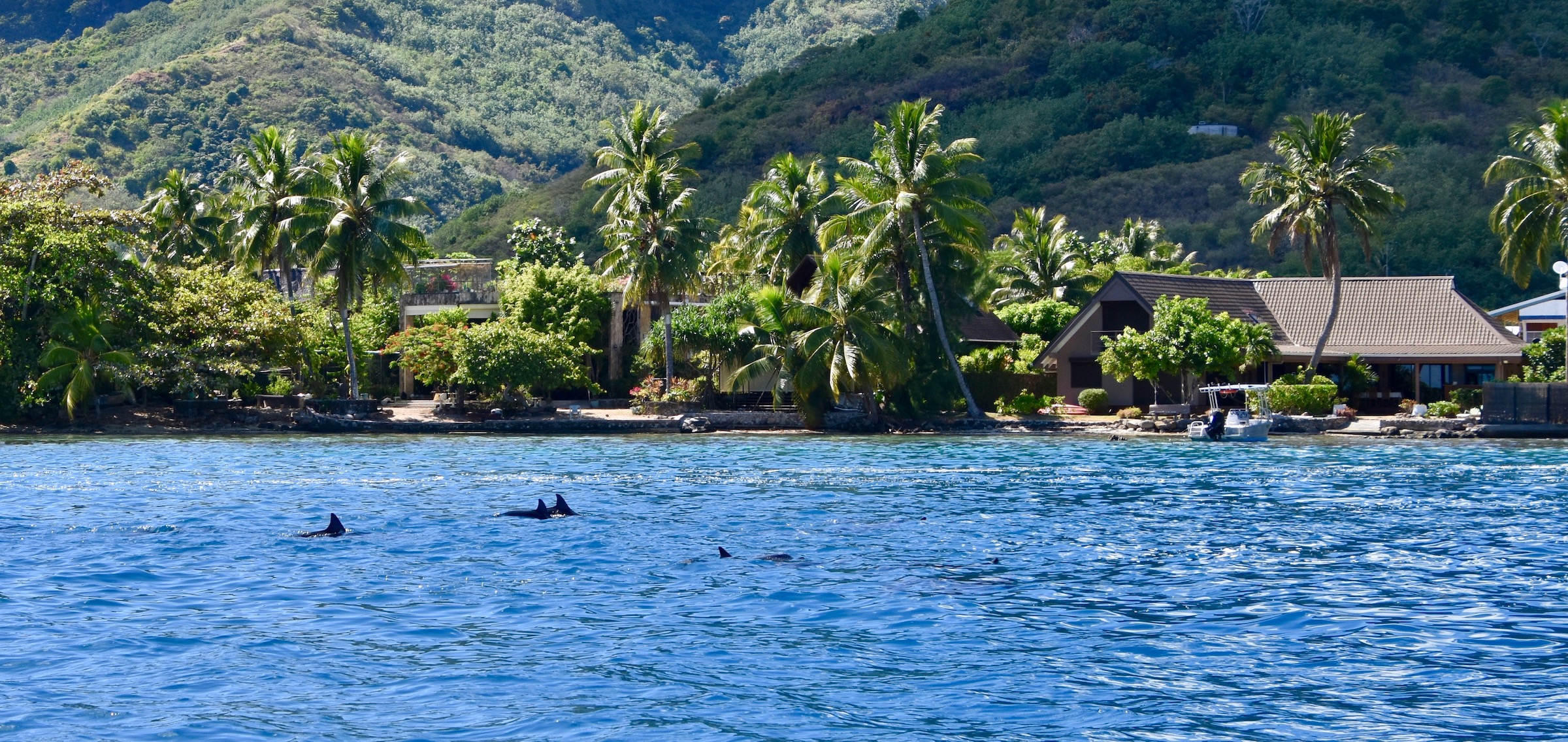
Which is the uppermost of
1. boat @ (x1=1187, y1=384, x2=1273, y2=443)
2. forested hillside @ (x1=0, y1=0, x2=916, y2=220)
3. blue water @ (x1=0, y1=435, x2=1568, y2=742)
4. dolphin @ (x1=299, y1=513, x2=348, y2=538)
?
forested hillside @ (x1=0, y1=0, x2=916, y2=220)

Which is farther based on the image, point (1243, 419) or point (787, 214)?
point (787, 214)

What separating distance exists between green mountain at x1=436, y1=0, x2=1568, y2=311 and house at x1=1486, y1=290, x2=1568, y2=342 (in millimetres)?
27321

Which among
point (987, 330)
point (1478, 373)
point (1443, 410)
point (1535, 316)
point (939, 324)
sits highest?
point (1535, 316)

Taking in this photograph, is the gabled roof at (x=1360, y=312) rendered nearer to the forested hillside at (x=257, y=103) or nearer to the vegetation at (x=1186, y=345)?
the vegetation at (x=1186, y=345)

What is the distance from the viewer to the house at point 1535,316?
62594 mm

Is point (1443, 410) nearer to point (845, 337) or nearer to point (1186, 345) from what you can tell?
point (1186, 345)

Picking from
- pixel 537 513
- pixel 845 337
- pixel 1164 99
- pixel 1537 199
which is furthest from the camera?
pixel 1164 99

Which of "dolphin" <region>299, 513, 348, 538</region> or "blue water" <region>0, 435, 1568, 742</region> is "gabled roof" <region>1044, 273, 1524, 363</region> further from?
"dolphin" <region>299, 513, 348, 538</region>

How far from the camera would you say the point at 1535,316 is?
208 ft

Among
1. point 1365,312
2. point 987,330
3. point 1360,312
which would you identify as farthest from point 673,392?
point 1365,312

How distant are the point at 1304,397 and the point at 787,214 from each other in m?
19.6

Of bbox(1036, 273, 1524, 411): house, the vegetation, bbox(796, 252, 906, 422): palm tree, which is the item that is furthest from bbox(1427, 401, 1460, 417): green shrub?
bbox(796, 252, 906, 422): palm tree

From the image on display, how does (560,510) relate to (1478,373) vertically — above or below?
below

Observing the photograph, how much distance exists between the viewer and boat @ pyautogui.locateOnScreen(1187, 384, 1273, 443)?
4431 cm
